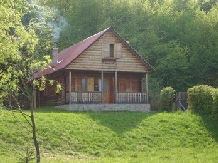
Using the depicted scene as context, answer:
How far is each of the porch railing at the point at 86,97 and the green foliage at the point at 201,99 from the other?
293 inches

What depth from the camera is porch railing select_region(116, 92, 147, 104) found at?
31473 mm

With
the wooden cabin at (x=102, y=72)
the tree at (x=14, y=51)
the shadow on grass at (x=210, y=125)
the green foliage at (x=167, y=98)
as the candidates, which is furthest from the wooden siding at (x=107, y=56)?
the tree at (x=14, y=51)

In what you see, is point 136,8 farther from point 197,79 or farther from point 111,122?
point 111,122

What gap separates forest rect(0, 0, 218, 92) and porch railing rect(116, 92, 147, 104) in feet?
34.2

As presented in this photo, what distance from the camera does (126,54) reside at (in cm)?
3209

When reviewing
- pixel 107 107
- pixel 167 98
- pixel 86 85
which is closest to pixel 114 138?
pixel 107 107

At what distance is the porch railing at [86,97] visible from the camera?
1172 inches

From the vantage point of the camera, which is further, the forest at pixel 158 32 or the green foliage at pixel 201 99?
the forest at pixel 158 32

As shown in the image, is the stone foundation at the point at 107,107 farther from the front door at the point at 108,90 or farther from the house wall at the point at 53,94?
the front door at the point at 108,90

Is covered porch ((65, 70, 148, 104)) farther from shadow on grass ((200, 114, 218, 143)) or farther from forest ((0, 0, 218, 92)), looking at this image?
forest ((0, 0, 218, 92))

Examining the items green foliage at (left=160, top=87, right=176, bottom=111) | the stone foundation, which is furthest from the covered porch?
green foliage at (left=160, top=87, right=176, bottom=111)

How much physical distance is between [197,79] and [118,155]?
97.5ft

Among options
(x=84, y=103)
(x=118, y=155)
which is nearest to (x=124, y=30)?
(x=84, y=103)

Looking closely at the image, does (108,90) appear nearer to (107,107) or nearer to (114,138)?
(107,107)
